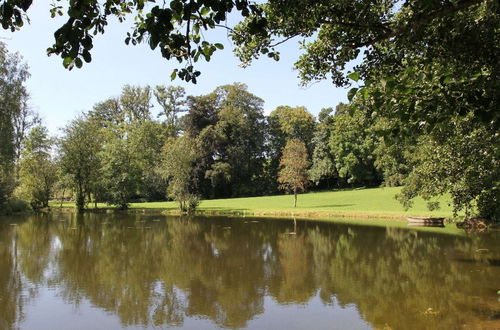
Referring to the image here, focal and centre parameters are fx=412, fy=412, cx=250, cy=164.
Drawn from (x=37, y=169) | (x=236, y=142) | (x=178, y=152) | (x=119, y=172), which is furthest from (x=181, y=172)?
(x=236, y=142)

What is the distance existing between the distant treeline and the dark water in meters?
7.82

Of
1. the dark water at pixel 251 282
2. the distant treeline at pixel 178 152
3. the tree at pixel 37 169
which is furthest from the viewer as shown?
the tree at pixel 37 169

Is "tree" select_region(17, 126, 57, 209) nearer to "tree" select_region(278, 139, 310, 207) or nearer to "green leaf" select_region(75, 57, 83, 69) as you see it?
"tree" select_region(278, 139, 310, 207)

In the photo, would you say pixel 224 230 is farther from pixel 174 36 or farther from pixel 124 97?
pixel 124 97

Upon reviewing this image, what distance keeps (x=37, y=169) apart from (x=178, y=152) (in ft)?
51.7

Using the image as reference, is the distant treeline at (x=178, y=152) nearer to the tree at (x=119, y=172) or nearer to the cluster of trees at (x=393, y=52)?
the tree at (x=119, y=172)

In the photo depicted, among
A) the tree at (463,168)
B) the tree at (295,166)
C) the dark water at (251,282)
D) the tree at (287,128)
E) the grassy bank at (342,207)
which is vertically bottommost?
the dark water at (251,282)

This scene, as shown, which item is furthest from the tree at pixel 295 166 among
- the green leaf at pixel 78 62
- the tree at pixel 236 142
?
the green leaf at pixel 78 62

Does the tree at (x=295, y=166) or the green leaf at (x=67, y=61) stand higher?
the tree at (x=295, y=166)

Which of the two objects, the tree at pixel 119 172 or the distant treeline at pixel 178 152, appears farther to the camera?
the tree at pixel 119 172

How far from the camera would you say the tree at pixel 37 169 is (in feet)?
132

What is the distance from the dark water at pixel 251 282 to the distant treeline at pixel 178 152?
308 inches

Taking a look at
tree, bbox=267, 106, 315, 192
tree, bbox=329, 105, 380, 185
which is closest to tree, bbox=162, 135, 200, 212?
tree, bbox=329, 105, 380, 185

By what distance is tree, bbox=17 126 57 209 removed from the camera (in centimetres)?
4034
